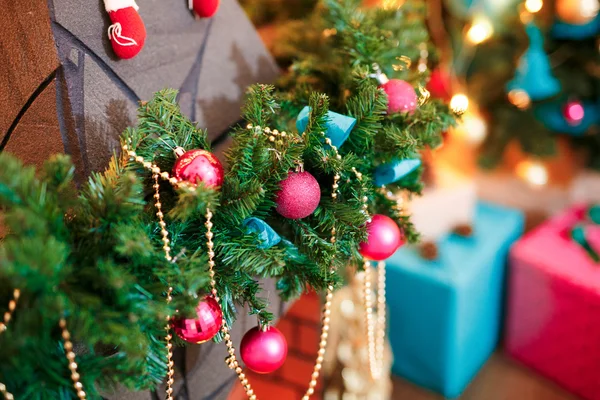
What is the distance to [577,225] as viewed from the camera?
146cm

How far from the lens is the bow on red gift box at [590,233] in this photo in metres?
1.34

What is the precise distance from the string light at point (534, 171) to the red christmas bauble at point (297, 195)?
4.24 feet

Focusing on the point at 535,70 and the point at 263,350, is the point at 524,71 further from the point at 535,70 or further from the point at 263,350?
the point at 263,350

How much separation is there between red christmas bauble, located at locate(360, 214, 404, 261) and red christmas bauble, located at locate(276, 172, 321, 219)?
10 cm

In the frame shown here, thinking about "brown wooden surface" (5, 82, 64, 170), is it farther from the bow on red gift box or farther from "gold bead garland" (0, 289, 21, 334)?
the bow on red gift box

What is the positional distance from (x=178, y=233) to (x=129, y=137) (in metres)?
0.12

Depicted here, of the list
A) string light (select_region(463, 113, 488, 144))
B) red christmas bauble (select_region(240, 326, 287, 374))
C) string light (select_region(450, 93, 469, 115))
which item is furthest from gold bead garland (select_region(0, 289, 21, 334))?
string light (select_region(463, 113, 488, 144))

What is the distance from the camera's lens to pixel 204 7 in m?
0.66

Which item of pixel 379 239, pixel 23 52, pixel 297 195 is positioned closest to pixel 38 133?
pixel 23 52

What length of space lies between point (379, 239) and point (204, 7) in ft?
1.33

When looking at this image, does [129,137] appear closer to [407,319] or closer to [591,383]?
[407,319]

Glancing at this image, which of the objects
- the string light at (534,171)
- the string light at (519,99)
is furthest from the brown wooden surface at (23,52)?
the string light at (534,171)

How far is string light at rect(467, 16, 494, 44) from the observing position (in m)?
1.36

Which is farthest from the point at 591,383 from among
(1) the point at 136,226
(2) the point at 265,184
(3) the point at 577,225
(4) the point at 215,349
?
(1) the point at 136,226
